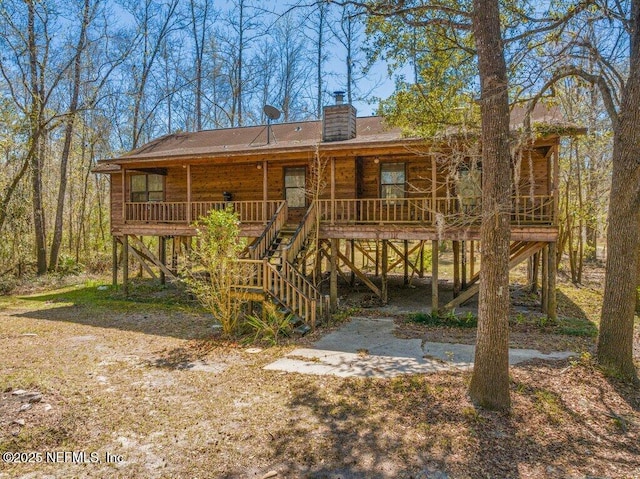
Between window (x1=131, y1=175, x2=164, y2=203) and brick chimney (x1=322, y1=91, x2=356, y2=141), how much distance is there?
6782mm

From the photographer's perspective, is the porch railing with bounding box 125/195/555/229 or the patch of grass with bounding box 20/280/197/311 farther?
the patch of grass with bounding box 20/280/197/311

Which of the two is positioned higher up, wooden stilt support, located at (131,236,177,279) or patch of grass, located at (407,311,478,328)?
wooden stilt support, located at (131,236,177,279)

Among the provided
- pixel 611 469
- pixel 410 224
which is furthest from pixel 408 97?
pixel 611 469

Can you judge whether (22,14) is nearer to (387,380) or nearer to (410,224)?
(410,224)

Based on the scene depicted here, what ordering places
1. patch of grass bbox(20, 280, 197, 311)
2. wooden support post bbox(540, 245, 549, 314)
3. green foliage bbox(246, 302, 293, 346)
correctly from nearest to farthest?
1. green foliage bbox(246, 302, 293, 346)
2. wooden support post bbox(540, 245, 549, 314)
3. patch of grass bbox(20, 280, 197, 311)

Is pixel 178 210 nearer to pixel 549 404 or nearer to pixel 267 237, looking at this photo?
pixel 267 237

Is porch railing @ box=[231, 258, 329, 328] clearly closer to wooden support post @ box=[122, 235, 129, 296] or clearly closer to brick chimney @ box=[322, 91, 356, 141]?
brick chimney @ box=[322, 91, 356, 141]

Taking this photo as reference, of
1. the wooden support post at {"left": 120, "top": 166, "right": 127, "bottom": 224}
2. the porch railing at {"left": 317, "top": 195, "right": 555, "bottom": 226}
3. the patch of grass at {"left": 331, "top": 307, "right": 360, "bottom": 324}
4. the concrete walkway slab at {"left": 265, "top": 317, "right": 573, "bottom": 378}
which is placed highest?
the wooden support post at {"left": 120, "top": 166, "right": 127, "bottom": 224}

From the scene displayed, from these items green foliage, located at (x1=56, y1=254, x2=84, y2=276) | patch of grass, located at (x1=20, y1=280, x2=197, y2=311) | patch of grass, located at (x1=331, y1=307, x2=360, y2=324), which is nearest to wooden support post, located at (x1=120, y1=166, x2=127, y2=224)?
patch of grass, located at (x1=20, y1=280, x2=197, y2=311)

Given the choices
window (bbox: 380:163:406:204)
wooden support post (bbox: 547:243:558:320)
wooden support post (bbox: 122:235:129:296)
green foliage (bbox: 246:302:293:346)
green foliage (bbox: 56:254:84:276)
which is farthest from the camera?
green foliage (bbox: 56:254:84:276)

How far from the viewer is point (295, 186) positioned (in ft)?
47.6

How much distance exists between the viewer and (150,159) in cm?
1400

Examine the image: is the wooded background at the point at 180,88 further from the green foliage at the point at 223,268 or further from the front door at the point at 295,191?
the green foliage at the point at 223,268

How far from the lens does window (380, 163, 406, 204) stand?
13.2m
